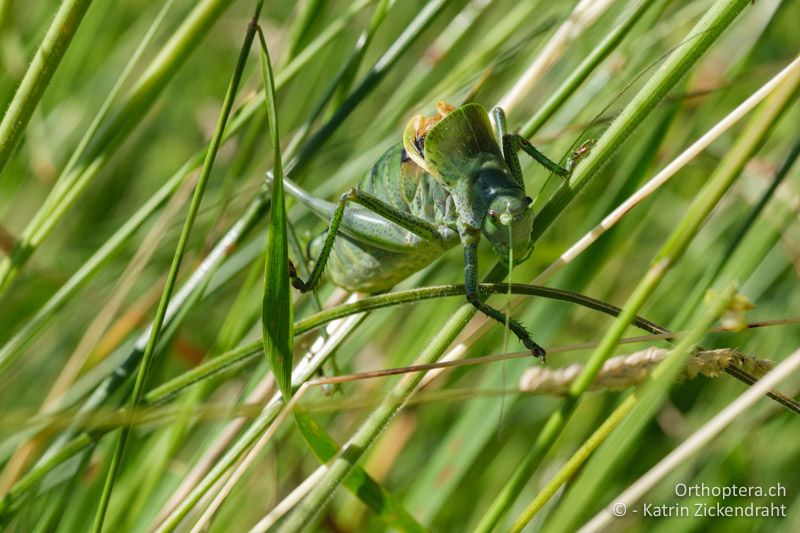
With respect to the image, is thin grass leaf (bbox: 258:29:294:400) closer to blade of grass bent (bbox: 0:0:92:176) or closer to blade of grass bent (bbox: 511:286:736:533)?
blade of grass bent (bbox: 0:0:92:176)

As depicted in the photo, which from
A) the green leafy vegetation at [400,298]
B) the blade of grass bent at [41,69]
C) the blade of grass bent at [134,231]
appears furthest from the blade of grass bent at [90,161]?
the blade of grass bent at [41,69]

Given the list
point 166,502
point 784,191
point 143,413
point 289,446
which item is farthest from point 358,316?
point 784,191

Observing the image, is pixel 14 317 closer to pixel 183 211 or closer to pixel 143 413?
pixel 183 211

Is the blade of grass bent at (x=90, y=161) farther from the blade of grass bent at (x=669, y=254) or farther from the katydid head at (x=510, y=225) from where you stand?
the blade of grass bent at (x=669, y=254)

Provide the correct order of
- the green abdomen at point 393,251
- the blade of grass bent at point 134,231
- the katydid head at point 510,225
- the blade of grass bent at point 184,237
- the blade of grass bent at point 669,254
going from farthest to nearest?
the green abdomen at point 393,251 → the blade of grass bent at point 134,231 → the katydid head at point 510,225 → the blade of grass bent at point 184,237 → the blade of grass bent at point 669,254

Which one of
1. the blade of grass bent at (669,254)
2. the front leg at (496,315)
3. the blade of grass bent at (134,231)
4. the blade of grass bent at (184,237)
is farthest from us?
the blade of grass bent at (134,231)

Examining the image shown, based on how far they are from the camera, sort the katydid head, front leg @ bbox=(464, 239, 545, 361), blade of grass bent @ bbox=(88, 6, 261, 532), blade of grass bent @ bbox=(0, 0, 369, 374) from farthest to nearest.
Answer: blade of grass bent @ bbox=(0, 0, 369, 374) → the katydid head → front leg @ bbox=(464, 239, 545, 361) → blade of grass bent @ bbox=(88, 6, 261, 532)

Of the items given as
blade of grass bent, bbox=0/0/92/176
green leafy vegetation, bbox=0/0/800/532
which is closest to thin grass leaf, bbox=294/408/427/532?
green leafy vegetation, bbox=0/0/800/532

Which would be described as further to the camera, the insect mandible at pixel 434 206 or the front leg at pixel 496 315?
the insect mandible at pixel 434 206
